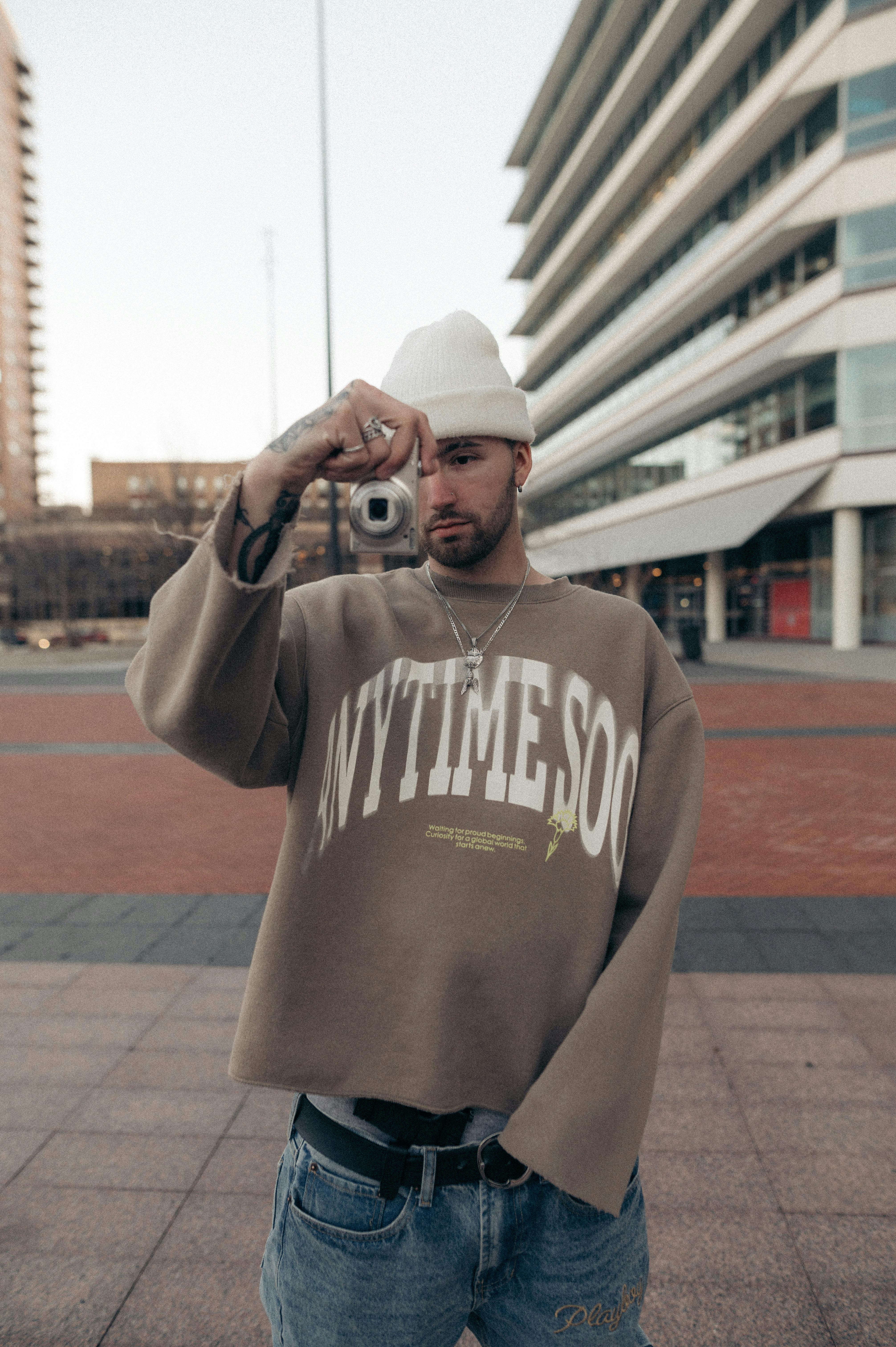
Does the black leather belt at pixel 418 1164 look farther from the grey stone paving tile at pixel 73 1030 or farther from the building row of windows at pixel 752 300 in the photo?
the building row of windows at pixel 752 300

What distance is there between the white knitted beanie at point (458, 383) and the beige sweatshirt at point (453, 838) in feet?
0.95

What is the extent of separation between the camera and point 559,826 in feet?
4.25

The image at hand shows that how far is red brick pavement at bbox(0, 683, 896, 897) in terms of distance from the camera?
578cm

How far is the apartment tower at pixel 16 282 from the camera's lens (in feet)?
301

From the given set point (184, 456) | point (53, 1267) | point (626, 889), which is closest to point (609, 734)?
point (626, 889)

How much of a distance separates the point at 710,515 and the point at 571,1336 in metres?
31.2

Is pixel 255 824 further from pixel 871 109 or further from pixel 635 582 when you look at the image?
pixel 635 582

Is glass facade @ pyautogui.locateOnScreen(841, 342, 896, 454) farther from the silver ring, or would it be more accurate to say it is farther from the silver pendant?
the silver ring

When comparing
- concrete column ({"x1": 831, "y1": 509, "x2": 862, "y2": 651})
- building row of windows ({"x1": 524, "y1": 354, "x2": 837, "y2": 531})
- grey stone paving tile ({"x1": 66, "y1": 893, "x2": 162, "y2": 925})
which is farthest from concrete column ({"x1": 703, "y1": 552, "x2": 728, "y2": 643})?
grey stone paving tile ({"x1": 66, "y1": 893, "x2": 162, "y2": 925})

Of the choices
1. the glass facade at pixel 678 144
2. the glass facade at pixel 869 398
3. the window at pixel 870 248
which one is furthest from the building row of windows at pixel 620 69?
the glass facade at pixel 869 398

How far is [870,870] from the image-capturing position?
5.80 metres

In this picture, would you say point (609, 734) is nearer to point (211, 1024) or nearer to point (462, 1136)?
point (462, 1136)

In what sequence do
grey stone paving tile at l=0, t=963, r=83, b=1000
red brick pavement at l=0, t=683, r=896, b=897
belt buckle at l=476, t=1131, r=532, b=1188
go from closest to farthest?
belt buckle at l=476, t=1131, r=532, b=1188 → grey stone paving tile at l=0, t=963, r=83, b=1000 → red brick pavement at l=0, t=683, r=896, b=897

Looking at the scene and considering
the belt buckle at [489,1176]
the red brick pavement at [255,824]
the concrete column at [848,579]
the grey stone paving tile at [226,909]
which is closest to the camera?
the belt buckle at [489,1176]
